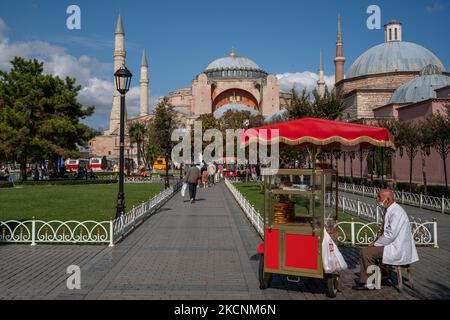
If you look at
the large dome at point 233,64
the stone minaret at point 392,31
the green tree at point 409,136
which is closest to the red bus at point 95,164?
the large dome at point 233,64

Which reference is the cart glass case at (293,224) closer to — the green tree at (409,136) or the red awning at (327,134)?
the red awning at (327,134)

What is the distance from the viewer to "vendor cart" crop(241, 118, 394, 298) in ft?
20.5

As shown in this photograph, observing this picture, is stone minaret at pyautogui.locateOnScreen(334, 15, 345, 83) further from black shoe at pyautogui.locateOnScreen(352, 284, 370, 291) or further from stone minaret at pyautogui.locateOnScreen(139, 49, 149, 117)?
black shoe at pyautogui.locateOnScreen(352, 284, 370, 291)

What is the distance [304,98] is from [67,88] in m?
20.7

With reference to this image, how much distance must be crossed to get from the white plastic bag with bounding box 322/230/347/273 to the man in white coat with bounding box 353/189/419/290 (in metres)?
0.56

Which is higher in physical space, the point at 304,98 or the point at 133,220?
the point at 304,98

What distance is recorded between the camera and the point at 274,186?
6645mm

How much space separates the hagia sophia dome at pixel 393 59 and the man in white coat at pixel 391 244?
47018mm

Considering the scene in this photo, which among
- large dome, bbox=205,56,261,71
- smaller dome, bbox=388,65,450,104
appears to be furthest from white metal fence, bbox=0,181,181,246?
large dome, bbox=205,56,261,71

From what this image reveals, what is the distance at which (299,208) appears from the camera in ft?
22.7

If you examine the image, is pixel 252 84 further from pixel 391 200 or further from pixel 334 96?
pixel 391 200

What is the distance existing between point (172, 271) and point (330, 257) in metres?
2.71
